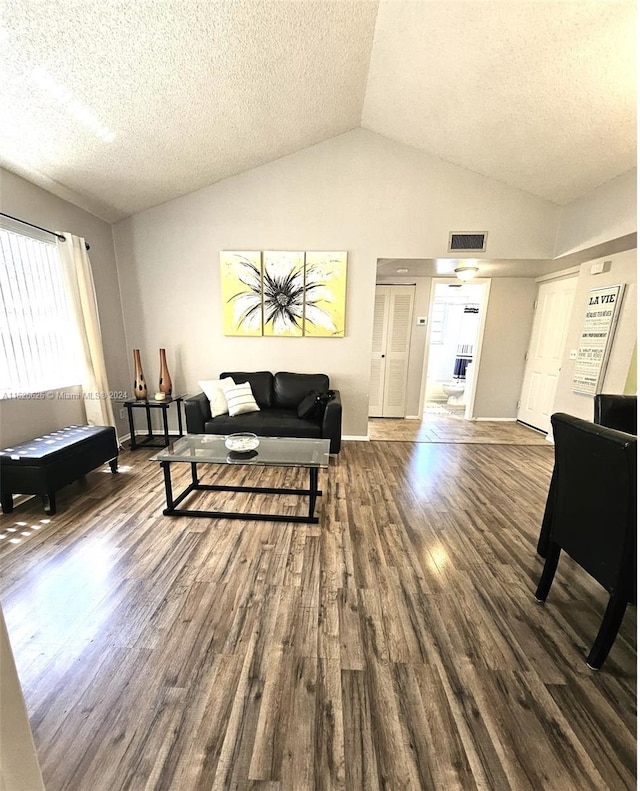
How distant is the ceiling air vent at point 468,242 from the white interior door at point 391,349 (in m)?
1.13

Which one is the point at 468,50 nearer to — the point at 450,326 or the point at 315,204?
the point at 315,204

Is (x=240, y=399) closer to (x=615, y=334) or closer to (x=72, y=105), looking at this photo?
(x=72, y=105)

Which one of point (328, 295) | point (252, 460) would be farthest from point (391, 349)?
point (252, 460)

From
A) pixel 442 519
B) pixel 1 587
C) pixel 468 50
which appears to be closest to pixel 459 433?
pixel 442 519

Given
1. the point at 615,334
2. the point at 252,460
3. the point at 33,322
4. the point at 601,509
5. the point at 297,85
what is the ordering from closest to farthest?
the point at 601,509 → the point at 252,460 → the point at 297,85 → the point at 33,322 → the point at 615,334

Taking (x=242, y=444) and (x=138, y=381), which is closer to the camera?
(x=242, y=444)

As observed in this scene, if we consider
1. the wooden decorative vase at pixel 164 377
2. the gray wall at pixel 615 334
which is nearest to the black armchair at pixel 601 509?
the gray wall at pixel 615 334

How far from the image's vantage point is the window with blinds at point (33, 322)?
2484 mm

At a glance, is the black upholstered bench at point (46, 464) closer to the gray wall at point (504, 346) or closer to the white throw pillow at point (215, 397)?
the white throw pillow at point (215, 397)

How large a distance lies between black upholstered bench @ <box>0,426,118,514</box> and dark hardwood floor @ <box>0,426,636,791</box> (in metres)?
0.20

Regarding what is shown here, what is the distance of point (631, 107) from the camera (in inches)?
84.9

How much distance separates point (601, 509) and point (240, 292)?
3599mm

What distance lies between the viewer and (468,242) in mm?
3494

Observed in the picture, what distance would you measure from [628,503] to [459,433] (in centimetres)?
333
